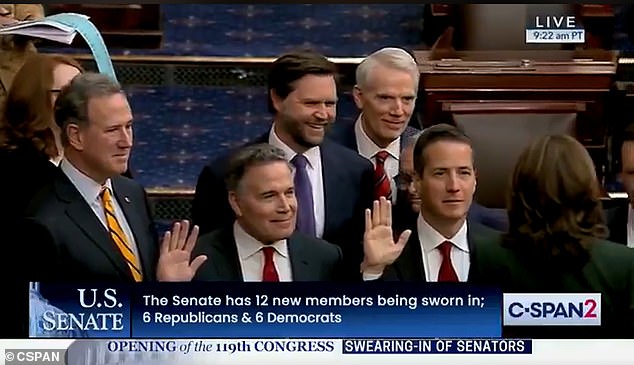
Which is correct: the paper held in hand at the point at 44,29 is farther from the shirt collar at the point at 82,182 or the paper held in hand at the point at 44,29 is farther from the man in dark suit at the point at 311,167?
the man in dark suit at the point at 311,167

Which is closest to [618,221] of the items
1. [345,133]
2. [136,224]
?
[345,133]

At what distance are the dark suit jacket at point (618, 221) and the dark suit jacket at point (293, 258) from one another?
707 mm

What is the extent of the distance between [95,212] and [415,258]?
838 millimetres

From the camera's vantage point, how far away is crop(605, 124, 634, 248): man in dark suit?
2873mm

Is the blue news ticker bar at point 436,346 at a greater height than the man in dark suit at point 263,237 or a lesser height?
lesser

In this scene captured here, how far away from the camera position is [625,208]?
290cm

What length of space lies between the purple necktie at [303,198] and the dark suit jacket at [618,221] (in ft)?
2.53

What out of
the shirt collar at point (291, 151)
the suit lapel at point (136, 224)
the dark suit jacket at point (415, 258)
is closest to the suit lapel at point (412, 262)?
the dark suit jacket at point (415, 258)

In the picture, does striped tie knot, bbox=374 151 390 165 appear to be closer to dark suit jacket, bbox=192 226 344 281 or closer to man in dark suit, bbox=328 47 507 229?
man in dark suit, bbox=328 47 507 229

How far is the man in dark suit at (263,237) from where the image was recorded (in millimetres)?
2885

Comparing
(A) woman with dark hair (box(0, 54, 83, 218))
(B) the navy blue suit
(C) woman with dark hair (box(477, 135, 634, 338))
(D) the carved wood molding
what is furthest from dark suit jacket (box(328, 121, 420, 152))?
(A) woman with dark hair (box(0, 54, 83, 218))

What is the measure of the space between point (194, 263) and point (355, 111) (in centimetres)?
58

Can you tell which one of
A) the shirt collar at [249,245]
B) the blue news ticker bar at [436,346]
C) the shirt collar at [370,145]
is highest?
the shirt collar at [370,145]

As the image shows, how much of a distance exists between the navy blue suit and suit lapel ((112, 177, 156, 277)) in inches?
21.3
